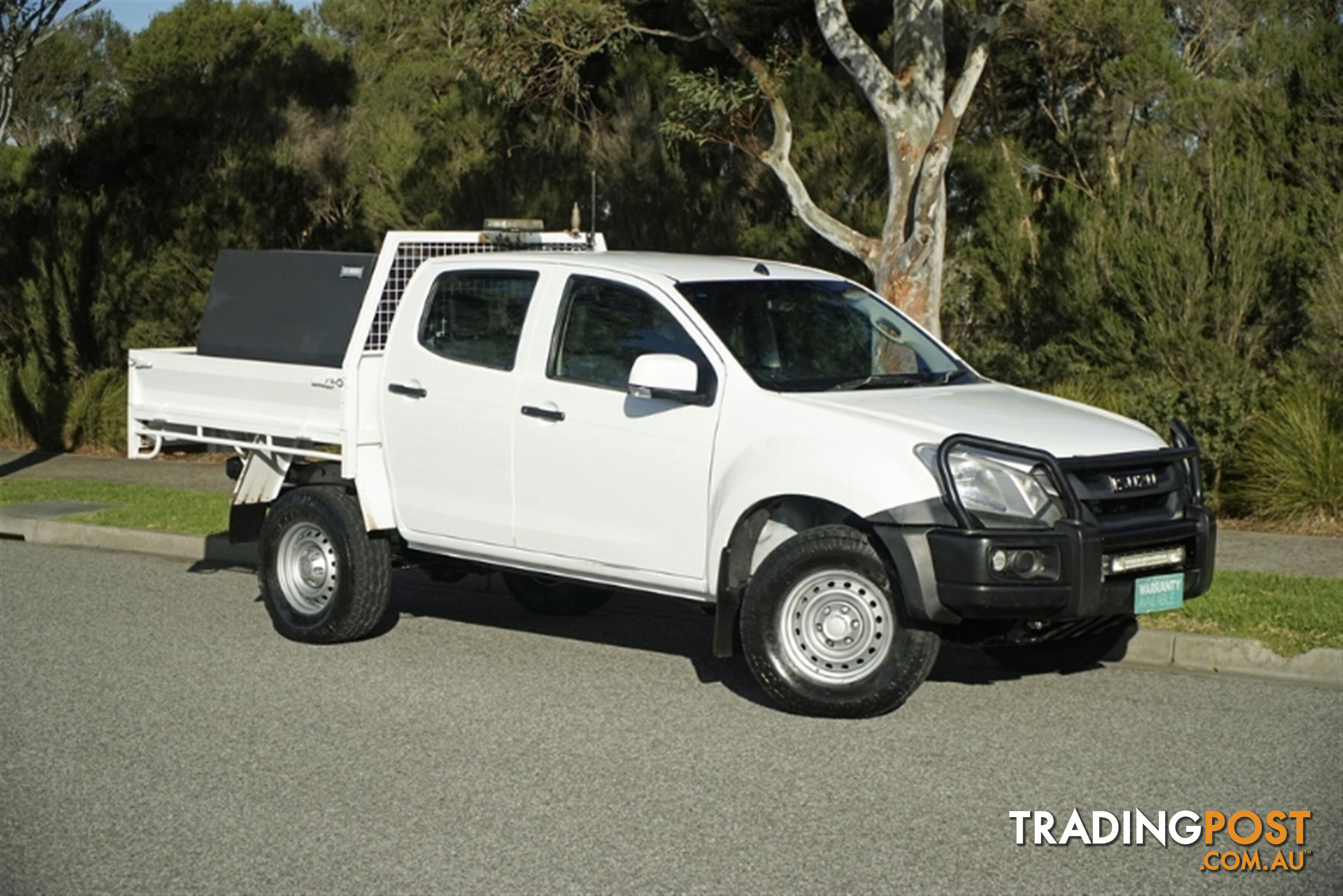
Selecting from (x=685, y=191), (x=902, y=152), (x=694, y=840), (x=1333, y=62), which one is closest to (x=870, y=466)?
(x=694, y=840)

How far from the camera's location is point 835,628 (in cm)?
802

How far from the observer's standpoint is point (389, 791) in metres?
6.89

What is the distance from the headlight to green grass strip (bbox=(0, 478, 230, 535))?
7.39 metres

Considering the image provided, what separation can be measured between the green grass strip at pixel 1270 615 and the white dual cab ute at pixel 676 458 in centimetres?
69

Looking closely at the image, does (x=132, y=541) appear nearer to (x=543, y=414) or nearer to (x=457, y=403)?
(x=457, y=403)

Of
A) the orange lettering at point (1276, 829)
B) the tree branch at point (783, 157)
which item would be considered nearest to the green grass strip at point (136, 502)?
the tree branch at point (783, 157)

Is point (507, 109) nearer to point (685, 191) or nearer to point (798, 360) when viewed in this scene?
point (685, 191)

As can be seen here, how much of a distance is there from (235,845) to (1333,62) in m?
13.7

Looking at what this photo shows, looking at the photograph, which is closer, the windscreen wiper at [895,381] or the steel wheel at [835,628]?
the steel wheel at [835,628]

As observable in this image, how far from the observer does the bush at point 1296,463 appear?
13.5m

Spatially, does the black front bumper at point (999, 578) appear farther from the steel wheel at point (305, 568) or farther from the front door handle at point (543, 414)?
the steel wheel at point (305, 568)

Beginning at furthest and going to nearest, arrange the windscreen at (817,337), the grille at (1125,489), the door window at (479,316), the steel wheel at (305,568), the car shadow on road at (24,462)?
1. the car shadow on road at (24,462)
2. the steel wheel at (305,568)
3. the door window at (479,316)
4. the windscreen at (817,337)
5. the grille at (1125,489)

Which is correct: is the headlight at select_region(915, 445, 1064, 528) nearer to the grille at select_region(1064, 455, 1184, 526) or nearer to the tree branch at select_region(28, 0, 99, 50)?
the grille at select_region(1064, 455, 1184, 526)

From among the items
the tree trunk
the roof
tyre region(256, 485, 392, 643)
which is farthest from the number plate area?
the tree trunk
